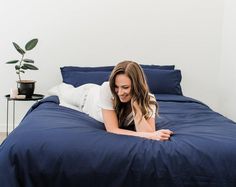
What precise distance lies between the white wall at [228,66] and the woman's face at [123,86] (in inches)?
79.4

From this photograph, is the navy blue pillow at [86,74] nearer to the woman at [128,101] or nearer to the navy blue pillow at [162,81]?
the navy blue pillow at [162,81]

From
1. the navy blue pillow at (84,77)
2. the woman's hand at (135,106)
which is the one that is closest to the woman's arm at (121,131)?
the woman's hand at (135,106)

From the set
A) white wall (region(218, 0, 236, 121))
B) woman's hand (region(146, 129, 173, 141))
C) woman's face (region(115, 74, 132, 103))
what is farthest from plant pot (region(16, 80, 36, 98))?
white wall (region(218, 0, 236, 121))

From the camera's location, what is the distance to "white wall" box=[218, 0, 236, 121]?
3520mm

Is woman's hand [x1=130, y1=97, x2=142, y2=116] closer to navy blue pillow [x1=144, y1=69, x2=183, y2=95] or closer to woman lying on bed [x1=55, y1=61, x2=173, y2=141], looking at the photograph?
woman lying on bed [x1=55, y1=61, x2=173, y2=141]

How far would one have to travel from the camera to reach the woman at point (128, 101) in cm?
183

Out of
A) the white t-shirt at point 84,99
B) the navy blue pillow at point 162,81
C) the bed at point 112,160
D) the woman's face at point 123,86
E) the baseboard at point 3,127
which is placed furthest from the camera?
the baseboard at point 3,127

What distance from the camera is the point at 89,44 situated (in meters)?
3.67

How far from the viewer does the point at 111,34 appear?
3680 mm

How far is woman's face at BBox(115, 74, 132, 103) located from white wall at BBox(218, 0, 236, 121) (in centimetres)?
202

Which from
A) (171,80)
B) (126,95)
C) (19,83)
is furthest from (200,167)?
(19,83)

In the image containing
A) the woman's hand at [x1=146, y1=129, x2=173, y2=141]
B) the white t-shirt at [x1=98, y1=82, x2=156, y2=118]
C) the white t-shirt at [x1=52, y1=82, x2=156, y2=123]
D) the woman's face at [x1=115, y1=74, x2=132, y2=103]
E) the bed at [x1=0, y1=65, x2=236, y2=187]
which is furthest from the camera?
the white t-shirt at [x1=52, y1=82, x2=156, y2=123]

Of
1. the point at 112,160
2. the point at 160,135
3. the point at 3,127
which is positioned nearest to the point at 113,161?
the point at 112,160

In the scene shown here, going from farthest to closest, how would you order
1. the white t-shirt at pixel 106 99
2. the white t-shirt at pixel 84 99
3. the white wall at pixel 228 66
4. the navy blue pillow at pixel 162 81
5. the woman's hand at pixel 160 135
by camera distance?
1. the white wall at pixel 228 66
2. the navy blue pillow at pixel 162 81
3. the white t-shirt at pixel 84 99
4. the white t-shirt at pixel 106 99
5. the woman's hand at pixel 160 135
